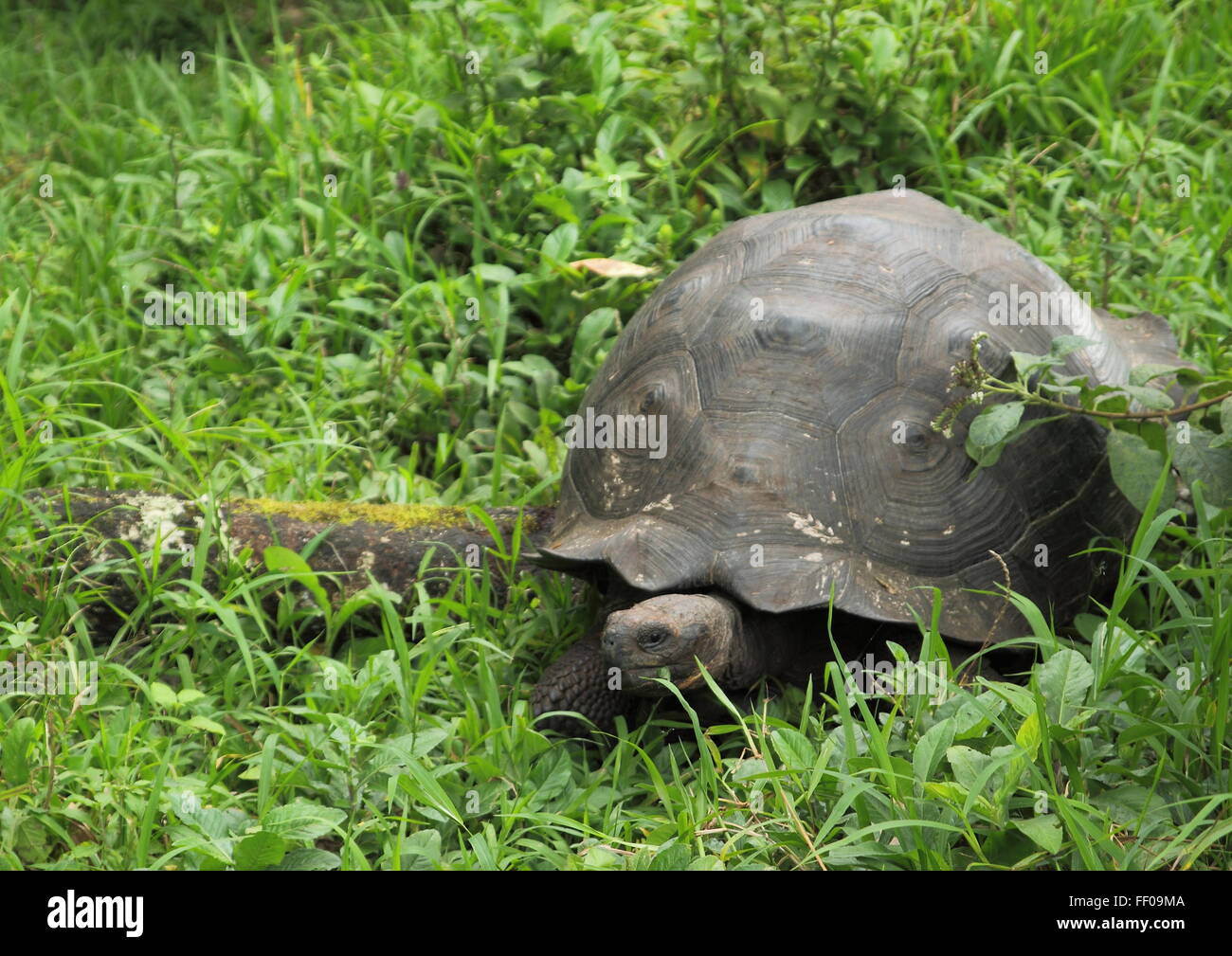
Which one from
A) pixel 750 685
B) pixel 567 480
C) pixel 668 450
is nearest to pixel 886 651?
pixel 750 685

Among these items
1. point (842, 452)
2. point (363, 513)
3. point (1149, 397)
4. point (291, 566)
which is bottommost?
point (291, 566)

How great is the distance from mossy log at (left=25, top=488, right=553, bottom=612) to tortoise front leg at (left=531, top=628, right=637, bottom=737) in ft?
1.18

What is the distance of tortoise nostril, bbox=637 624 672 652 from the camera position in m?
Answer: 2.91

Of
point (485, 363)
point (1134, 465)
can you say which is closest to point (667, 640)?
point (1134, 465)

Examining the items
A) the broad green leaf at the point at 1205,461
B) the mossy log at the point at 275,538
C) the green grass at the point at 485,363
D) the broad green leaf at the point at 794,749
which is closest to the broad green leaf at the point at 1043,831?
the green grass at the point at 485,363

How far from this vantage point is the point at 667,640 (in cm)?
293

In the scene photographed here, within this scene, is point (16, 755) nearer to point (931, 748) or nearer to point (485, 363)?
point (931, 748)

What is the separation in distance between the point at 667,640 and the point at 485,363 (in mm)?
2083

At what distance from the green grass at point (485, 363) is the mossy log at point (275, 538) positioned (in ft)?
0.22

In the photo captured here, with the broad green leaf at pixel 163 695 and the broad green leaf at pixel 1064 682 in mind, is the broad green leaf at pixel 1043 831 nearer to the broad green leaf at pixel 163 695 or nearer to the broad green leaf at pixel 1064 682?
the broad green leaf at pixel 1064 682

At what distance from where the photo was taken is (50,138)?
607 centimetres

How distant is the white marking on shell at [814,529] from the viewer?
314 centimetres

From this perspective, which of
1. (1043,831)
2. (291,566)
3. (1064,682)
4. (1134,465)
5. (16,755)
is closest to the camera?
(1043,831)

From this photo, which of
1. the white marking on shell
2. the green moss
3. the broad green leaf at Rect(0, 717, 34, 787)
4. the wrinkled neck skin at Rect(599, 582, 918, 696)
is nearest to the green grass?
the broad green leaf at Rect(0, 717, 34, 787)
